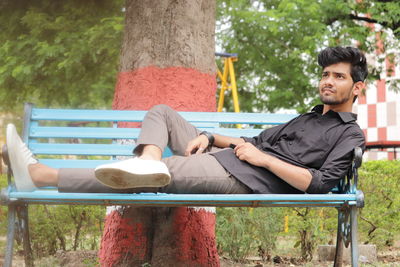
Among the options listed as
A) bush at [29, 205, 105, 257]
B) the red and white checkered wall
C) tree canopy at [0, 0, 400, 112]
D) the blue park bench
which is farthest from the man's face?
the red and white checkered wall

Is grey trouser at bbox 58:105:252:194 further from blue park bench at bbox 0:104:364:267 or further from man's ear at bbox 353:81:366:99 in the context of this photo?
man's ear at bbox 353:81:366:99

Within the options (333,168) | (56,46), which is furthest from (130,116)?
(56,46)

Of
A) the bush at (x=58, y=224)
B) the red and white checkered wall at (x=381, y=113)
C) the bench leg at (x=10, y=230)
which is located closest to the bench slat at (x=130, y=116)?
the bench leg at (x=10, y=230)

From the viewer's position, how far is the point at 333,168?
11.1 ft

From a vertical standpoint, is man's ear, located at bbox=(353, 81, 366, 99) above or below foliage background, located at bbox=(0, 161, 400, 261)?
above

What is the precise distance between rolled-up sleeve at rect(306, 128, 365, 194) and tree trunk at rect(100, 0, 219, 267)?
3.99 ft

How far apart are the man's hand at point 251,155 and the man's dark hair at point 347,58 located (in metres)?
0.67

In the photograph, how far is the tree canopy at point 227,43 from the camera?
8445 mm

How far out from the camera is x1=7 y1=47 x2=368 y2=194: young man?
127 inches

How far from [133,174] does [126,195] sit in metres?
0.27

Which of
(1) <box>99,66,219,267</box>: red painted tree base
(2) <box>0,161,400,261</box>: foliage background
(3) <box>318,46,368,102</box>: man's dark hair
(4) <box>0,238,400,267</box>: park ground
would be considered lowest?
(4) <box>0,238,400,267</box>: park ground

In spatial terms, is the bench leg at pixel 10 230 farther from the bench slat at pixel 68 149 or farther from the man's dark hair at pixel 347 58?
the man's dark hair at pixel 347 58

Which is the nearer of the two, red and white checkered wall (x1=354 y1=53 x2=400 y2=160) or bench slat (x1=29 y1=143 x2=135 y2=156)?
bench slat (x1=29 y1=143 x2=135 y2=156)

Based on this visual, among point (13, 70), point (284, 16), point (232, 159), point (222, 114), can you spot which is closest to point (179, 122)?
point (232, 159)
